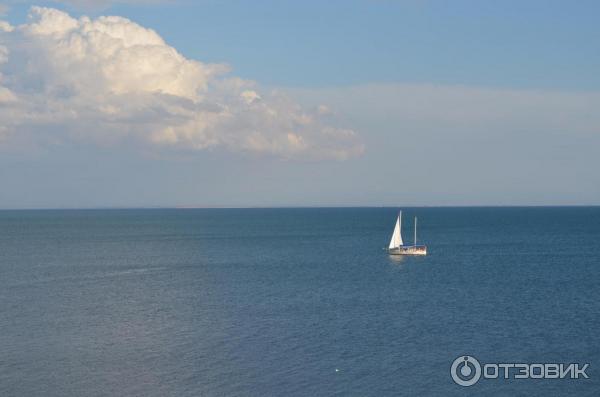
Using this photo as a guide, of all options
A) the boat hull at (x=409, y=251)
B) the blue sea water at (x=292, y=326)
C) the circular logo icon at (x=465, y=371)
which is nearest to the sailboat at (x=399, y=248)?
the boat hull at (x=409, y=251)

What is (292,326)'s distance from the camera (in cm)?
7425

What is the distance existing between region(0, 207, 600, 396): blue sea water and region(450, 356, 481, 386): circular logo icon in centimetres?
69

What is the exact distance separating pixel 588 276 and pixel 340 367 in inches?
2872

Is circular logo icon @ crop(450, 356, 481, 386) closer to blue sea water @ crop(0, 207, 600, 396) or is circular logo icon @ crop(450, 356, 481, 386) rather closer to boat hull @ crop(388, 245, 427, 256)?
blue sea water @ crop(0, 207, 600, 396)

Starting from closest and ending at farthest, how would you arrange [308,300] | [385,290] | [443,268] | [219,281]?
1. [308,300]
2. [385,290]
3. [219,281]
4. [443,268]

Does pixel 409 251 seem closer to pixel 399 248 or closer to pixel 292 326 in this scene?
pixel 399 248

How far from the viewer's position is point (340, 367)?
58500 mm

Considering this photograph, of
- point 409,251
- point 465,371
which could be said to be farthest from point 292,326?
point 409,251

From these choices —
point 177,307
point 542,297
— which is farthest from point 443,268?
point 177,307

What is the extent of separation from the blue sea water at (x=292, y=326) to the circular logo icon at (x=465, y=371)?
691mm

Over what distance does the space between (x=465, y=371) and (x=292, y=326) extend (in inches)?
892

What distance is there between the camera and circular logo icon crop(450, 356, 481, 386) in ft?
181

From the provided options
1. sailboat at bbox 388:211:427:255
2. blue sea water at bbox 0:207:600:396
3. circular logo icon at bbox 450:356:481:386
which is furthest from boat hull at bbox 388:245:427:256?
circular logo icon at bbox 450:356:481:386

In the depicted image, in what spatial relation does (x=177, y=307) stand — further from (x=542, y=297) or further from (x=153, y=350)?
(x=542, y=297)
